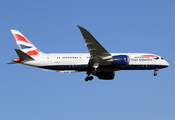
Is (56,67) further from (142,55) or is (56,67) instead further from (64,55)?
(142,55)

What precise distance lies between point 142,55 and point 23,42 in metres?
21.9

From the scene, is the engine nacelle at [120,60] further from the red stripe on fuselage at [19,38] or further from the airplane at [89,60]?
the red stripe on fuselage at [19,38]

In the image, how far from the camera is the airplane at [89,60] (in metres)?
48.2

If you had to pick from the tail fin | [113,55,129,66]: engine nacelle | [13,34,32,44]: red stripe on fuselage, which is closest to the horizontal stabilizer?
the tail fin

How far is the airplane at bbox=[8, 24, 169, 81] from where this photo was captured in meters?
48.2

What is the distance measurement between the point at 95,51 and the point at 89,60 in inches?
151

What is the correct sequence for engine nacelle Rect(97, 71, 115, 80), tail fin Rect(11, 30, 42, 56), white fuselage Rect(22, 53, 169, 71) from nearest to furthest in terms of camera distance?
white fuselage Rect(22, 53, 169, 71) → tail fin Rect(11, 30, 42, 56) → engine nacelle Rect(97, 71, 115, 80)

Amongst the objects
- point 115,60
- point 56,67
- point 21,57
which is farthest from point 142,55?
point 21,57

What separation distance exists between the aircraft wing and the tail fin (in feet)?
34.6

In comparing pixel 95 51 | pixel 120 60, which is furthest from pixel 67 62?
pixel 120 60

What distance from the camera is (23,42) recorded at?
2115 inches

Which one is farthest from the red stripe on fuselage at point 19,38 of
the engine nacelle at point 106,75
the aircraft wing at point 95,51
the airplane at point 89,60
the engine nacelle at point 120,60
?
the engine nacelle at point 120,60

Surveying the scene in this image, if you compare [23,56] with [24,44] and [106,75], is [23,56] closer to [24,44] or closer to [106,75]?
[24,44]

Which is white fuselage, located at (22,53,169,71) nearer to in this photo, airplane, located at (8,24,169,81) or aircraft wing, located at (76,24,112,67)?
airplane, located at (8,24,169,81)
